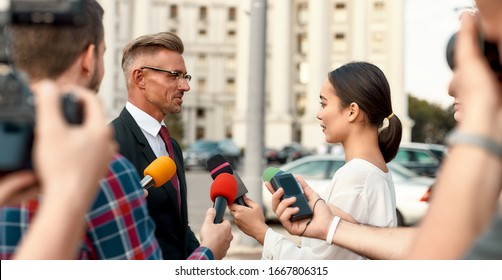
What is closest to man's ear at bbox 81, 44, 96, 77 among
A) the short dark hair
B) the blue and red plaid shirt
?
the short dark hair

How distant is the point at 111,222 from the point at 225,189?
84 centimetres

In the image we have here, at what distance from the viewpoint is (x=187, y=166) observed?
123ft

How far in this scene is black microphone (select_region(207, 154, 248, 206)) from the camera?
2469 mm

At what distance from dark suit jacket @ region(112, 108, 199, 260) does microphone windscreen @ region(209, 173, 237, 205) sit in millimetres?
701

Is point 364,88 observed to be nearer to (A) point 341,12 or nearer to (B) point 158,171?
(B) point 158,171

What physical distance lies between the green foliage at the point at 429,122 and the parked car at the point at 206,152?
183ft

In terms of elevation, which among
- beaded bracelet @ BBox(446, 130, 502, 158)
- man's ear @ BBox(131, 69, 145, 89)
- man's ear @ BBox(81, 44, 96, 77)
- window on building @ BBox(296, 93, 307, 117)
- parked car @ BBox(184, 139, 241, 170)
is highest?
man's ear @ BBox(81, 44, 96, 77)

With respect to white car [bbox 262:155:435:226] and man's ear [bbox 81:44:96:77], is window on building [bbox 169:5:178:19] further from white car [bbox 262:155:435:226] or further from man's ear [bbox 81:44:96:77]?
man's ear [bbox 81:44:96:77]

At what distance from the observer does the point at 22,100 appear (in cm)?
105

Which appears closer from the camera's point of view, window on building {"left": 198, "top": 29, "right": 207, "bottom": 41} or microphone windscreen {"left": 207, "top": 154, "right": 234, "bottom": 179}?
microphone windscreen {"left": 207, "top": 154, "right": 234, "bottom": 179}

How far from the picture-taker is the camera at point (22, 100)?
1021 mm

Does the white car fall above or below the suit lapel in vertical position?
below

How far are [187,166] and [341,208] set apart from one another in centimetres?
3495
